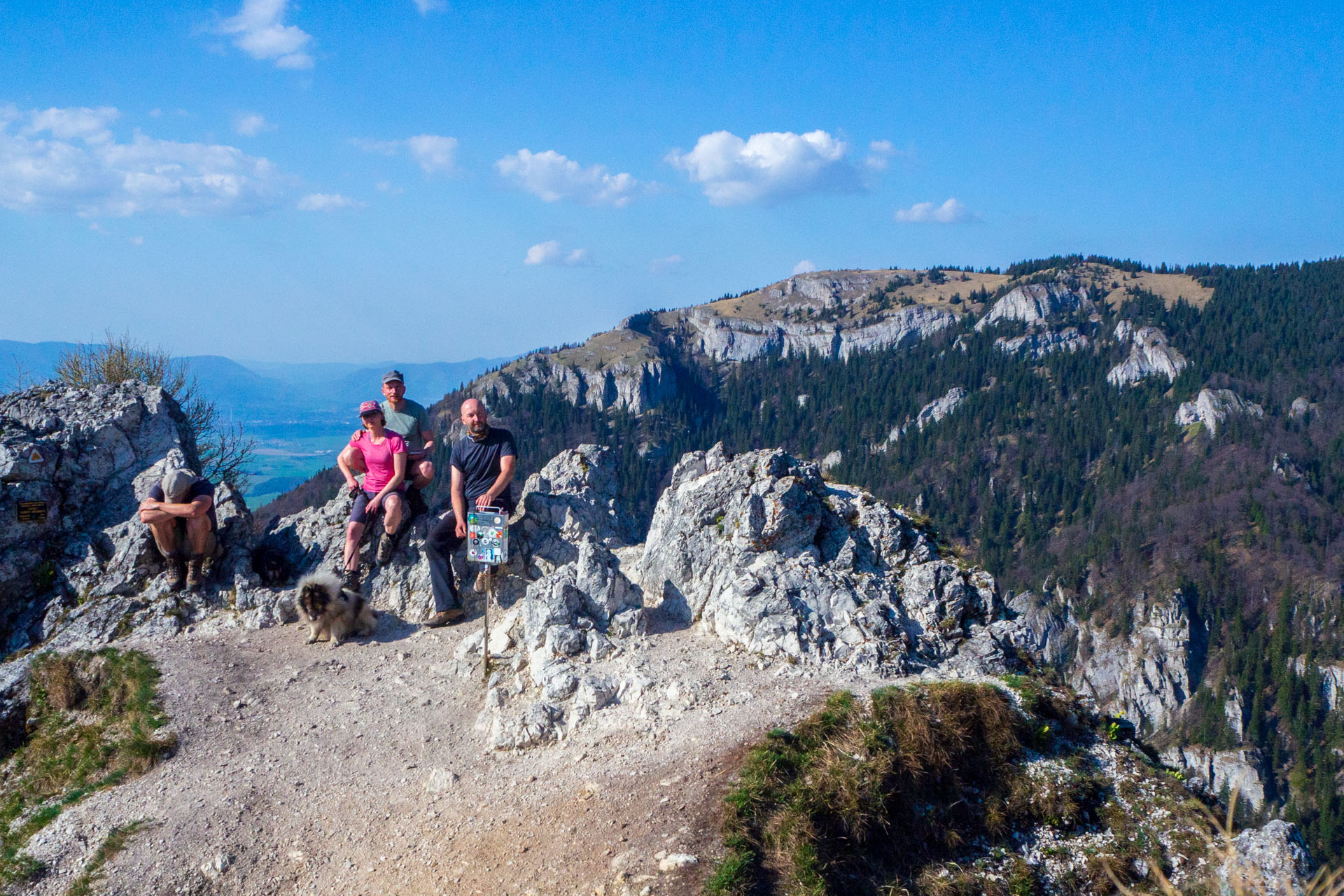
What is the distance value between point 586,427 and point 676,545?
180 metres

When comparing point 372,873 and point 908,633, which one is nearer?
point 372,873

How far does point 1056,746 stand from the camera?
32.4 feet

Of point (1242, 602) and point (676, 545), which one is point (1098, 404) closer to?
point (1242, 602)

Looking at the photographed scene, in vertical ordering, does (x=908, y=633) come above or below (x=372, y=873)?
above

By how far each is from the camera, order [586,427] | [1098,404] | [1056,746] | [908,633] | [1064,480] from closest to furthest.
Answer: [1056,746]
[908,633]
[1064,480]
[1098,404]
[586,427]

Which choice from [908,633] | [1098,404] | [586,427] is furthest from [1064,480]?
[908,633]

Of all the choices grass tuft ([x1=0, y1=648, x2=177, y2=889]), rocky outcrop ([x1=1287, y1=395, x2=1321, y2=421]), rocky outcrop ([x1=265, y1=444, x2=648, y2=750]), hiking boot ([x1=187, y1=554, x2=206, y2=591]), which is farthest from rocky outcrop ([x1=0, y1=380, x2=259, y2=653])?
rocky outcrop ([x1=1287, y1=395, x2=1321, y2=421])

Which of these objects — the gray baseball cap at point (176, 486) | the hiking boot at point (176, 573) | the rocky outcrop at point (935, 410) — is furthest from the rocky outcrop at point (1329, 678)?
the gray baseball cap at point (176, 486)

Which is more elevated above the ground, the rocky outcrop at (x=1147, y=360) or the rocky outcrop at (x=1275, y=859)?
the rocky outcrop at (x=1147, y=360)

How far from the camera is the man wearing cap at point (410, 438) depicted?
13.7 metres

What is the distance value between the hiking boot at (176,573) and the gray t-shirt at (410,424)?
4.42 meters

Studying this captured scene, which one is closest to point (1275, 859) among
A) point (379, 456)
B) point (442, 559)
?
point (442, 559)

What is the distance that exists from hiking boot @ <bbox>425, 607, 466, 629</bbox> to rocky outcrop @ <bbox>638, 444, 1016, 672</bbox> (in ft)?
10.8

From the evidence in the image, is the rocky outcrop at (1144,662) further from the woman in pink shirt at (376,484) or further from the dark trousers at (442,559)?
the woman in pink shirt at (376,484)
